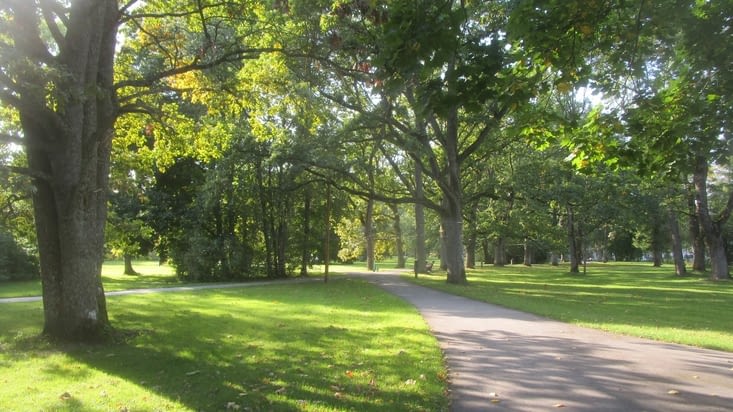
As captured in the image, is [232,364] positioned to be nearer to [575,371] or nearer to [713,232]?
[575,371]

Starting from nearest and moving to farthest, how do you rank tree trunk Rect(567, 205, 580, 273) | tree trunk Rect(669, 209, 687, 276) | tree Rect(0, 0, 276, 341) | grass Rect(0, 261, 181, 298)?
tree Rect(0, 0, 276, 341), grass Rect(0, 261, 181, 298), tree trunk Rect(669, 209, 687, 276), tree trunk Rect(567, 205, 580, 273)

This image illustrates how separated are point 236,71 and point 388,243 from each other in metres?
41.6

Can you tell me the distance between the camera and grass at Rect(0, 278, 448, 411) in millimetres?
5789

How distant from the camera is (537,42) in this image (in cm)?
605

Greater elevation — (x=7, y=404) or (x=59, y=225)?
(x=59, y=225)

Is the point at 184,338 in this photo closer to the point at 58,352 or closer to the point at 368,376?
the point at 58,352

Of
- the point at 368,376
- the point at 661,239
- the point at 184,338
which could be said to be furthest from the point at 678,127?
the point at 661,239

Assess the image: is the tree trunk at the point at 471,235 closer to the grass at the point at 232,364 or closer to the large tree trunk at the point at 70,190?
the grass at the point at 232,364

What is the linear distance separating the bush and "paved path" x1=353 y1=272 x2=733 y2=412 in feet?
85.9

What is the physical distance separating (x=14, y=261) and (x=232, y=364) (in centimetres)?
2679

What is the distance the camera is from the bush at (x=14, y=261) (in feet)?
89.6

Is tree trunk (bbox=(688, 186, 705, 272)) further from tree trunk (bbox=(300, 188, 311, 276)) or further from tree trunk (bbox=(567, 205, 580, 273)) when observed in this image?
tree trunk (bbox=(300, 188, 311, 276))


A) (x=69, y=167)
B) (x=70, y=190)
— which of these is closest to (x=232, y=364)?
(x=70, y=190)

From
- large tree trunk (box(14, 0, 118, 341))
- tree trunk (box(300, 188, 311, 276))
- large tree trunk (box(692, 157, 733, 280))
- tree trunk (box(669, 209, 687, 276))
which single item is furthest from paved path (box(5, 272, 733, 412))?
tree trunk (box(669, 209, 687, 276))
